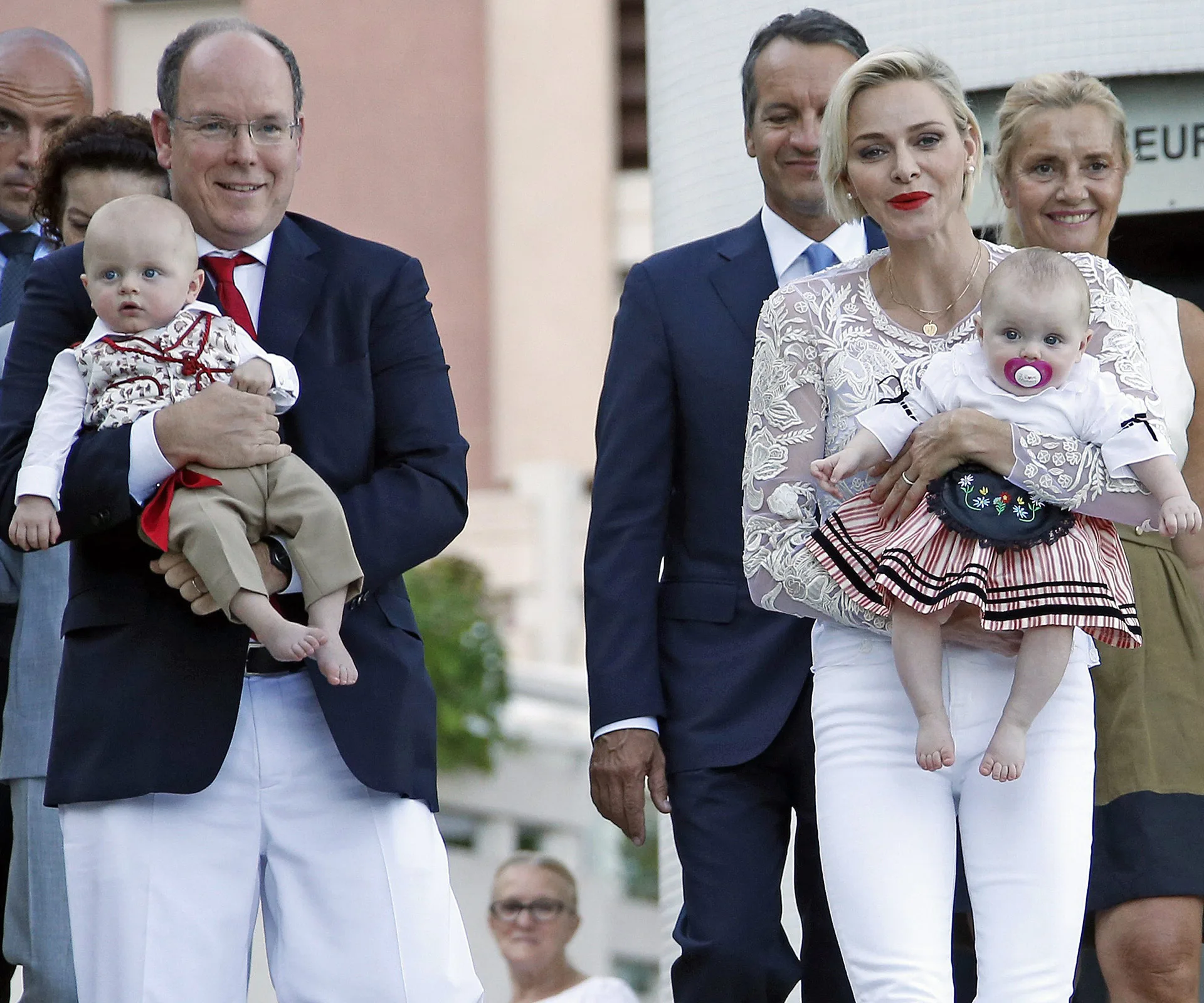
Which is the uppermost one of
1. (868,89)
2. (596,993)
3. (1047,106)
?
(1047,106)

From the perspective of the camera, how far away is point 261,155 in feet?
11.6

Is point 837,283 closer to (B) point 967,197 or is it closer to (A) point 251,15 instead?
(B) point 967,197

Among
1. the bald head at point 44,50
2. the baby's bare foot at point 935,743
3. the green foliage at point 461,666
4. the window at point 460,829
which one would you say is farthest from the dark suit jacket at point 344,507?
the green foliage at point 461,666

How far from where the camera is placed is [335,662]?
3291 millimetres

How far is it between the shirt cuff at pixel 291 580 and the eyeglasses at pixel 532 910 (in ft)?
13.0

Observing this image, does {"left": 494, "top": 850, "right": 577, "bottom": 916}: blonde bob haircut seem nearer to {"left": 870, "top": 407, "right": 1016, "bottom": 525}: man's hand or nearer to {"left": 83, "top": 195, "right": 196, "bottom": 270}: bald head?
{"left": 870, "top": 407, "right": 1016, "bottom": 525}: man's hand

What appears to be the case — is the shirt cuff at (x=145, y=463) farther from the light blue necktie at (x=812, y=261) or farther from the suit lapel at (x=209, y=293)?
the light blue necktie at (x=812, y=261)

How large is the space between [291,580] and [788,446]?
0.84 metres

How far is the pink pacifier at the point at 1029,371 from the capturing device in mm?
3244

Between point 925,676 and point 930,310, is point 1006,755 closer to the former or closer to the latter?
point 925,676

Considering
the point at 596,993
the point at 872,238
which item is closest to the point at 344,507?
the point at 872,238

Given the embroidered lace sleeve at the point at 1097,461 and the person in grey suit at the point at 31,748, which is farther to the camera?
the person in grey suit at the point at 31,748

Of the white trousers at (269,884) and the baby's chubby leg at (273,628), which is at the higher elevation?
the baby's chubby leg at (273,628)

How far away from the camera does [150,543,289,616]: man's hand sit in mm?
3283
